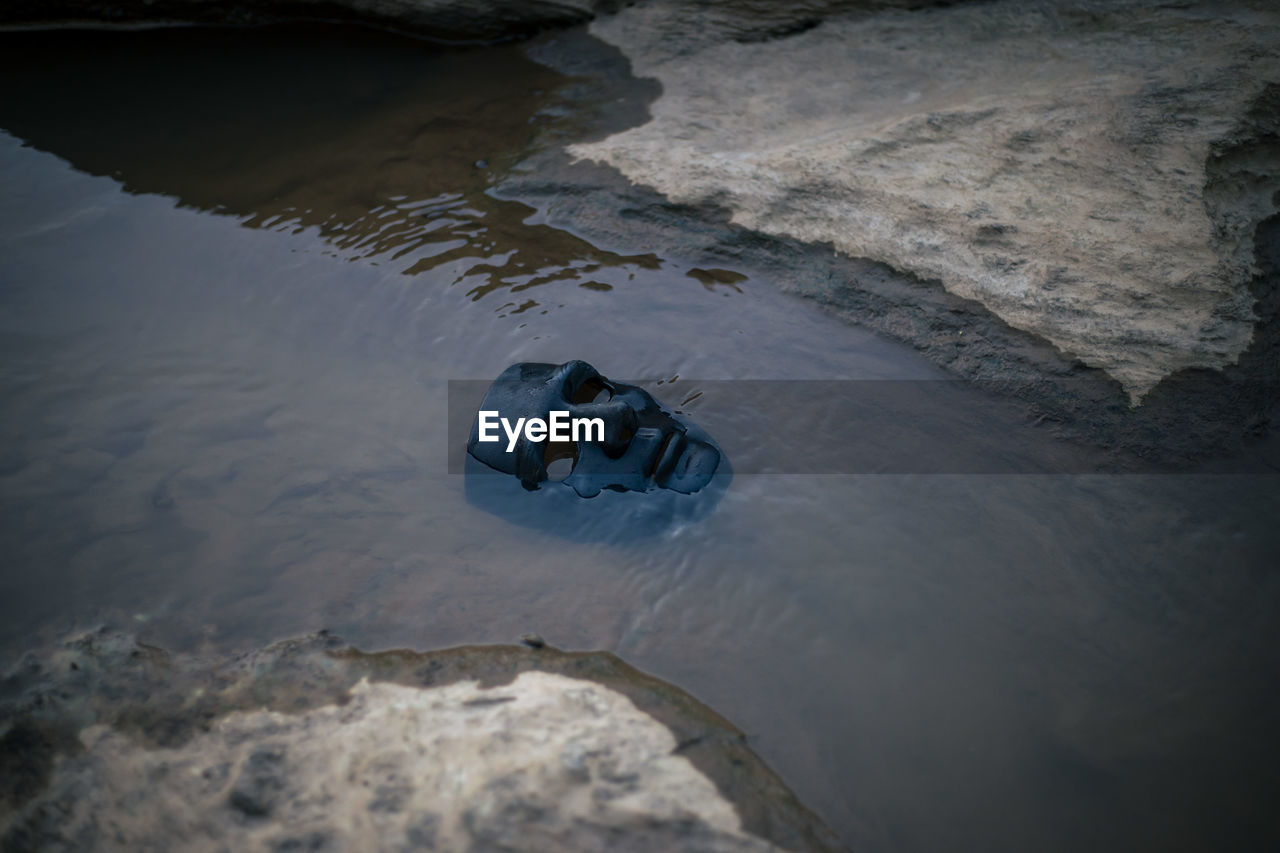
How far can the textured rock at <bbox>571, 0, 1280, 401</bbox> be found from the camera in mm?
2586

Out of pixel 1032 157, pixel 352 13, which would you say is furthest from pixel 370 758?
pixel 352 13

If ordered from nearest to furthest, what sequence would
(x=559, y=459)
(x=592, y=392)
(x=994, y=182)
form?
1. (x=559, y=459)
2. (x=592, y=392)
3. (x=994, y=182)

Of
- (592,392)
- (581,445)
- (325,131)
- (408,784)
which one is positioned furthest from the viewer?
(325,131)

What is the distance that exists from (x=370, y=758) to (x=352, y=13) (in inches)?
177

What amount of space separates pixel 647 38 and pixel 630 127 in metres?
0.91

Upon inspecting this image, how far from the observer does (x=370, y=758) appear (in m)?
1.60

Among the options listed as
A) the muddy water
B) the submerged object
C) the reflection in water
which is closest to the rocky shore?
the muddy water

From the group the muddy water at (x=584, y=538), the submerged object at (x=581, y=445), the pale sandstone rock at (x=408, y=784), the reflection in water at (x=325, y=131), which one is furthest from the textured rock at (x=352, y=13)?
the pale sandstone rock at (x=408, y=784)

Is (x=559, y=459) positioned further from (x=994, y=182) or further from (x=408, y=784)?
(x=994, y=182)

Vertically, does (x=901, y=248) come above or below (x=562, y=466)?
above

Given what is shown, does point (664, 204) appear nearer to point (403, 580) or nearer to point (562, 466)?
point (562, 466)

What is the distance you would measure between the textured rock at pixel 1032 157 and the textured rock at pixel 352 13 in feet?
3.64

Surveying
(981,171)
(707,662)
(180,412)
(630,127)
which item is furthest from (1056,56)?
(180,412)

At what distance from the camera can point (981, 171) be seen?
9.83 ft
